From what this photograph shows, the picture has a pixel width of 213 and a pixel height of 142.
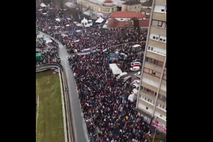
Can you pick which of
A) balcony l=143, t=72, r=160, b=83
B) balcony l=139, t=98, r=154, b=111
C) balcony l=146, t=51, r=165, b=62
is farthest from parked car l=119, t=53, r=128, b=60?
balcony l=146, t=51, r=165, b=62

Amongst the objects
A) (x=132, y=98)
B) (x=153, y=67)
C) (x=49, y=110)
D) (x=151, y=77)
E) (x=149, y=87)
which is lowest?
(x=49, y=110)

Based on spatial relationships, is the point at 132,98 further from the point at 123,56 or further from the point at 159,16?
the point at 123,56

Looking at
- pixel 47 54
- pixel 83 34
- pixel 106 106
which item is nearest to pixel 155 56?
pixel 106 106

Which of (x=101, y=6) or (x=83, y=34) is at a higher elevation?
(x=101, y=6)

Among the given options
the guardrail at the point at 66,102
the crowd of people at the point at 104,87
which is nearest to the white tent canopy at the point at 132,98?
the crowd of people at the point at 104,87
